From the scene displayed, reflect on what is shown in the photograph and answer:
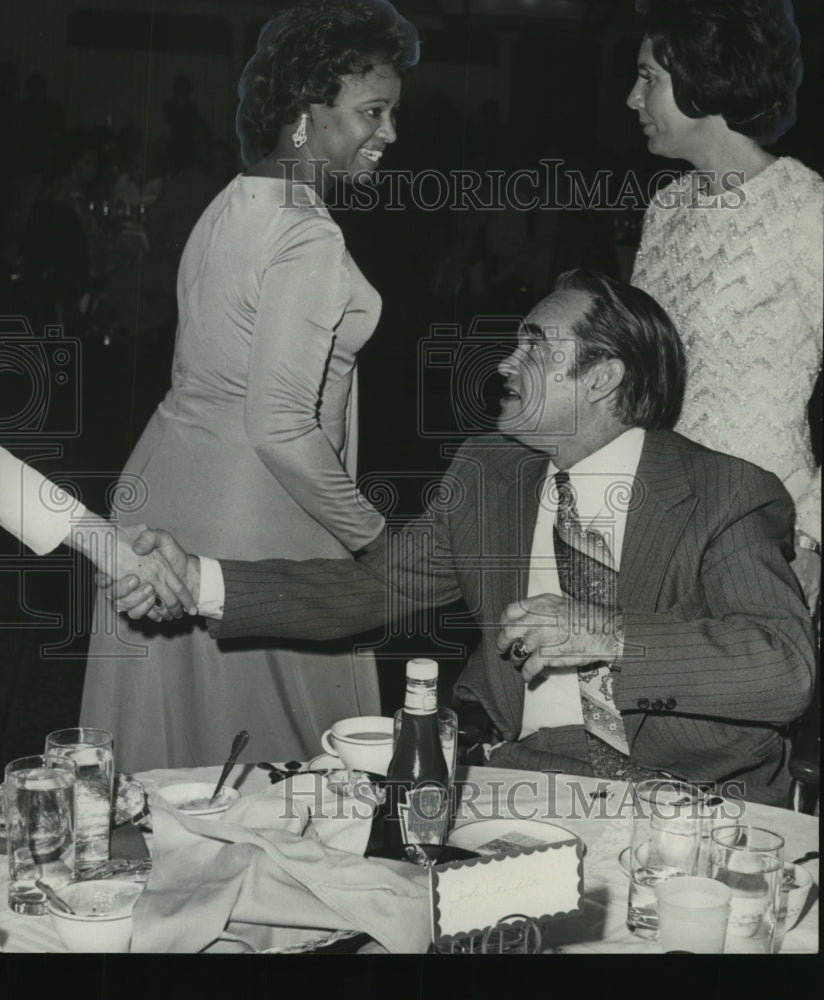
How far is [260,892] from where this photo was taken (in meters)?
1.45

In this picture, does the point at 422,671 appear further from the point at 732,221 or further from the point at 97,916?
the point at 732,221

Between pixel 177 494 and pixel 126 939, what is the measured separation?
1.06m

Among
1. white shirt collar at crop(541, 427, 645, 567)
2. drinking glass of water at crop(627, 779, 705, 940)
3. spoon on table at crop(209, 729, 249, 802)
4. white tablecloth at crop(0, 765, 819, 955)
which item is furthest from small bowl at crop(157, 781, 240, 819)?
white shirt collar at crop(541, 427, 645, 567)

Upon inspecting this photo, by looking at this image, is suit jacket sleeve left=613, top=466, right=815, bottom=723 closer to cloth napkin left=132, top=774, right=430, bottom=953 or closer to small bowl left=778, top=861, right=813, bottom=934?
small bowl left=778, top=861, right=813, bottom=934

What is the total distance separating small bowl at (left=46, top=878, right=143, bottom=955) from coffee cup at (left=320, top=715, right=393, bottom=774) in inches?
17.1

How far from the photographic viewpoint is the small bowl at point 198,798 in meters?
1.66

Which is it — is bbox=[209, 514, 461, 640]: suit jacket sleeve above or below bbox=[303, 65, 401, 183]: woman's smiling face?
below

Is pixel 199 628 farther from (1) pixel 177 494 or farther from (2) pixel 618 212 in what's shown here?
(2) pixel 618 212

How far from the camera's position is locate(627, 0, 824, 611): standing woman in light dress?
231 cm

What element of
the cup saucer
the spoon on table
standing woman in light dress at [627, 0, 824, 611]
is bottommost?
the cup saucer

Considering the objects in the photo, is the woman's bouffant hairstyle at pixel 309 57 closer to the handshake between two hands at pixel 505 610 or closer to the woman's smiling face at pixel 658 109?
the woman's smiling face at pixel 658 109

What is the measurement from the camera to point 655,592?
7.43 ft

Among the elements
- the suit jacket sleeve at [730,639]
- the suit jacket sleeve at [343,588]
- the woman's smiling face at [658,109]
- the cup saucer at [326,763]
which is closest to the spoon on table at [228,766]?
the cup saucer at [326,763]

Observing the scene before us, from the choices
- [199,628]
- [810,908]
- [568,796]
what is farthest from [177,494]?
[810,908]
